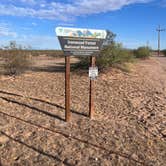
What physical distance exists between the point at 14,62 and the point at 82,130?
11.5m

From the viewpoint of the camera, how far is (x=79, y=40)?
22.5 ft

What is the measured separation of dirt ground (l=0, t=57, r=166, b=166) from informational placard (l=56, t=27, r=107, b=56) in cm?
183

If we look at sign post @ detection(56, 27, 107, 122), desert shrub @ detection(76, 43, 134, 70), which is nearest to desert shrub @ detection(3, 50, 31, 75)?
desert shrub @ detection(76, 43, 134, 70)

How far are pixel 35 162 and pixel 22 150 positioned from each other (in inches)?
23.6

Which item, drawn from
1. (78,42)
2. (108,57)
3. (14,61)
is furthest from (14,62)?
(78,42)

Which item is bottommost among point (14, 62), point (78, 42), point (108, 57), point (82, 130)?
point (82, 130)

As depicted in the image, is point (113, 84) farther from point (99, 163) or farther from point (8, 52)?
point (99, 163)

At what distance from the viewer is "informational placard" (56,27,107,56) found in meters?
6.62

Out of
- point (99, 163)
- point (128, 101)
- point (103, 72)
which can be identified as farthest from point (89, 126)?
point (103, 72)

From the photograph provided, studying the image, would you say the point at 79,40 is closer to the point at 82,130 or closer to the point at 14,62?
the point at 82,130

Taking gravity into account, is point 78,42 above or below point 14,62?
above

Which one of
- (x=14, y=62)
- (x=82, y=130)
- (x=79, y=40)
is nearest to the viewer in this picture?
(x=82, y=130)

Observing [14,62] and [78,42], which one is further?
[14,62]

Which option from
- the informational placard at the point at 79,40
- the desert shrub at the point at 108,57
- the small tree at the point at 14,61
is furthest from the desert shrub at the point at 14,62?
the informational placard at the point at 79,40
